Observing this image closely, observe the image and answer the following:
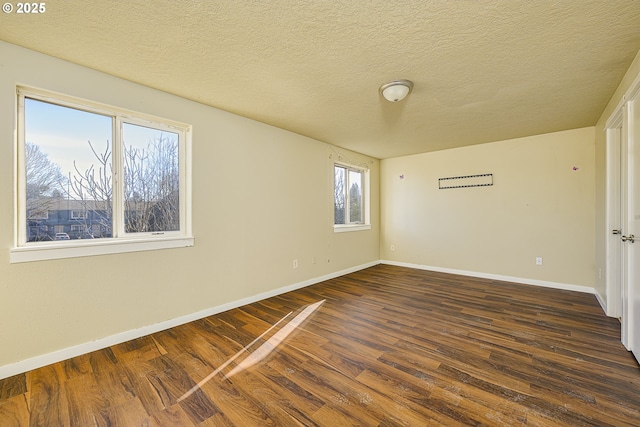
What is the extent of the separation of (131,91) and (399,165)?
15.3 feet

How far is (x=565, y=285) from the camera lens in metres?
3.91

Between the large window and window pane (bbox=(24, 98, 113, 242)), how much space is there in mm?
3275

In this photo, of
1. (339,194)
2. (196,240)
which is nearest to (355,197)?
(339,194)

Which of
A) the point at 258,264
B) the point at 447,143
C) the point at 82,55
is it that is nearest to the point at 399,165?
the point at 447,143

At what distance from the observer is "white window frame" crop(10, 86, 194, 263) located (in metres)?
1.98

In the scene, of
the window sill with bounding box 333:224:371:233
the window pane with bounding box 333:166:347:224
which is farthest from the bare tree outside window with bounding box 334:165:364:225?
the window sill with bounding box 333:224:371:233

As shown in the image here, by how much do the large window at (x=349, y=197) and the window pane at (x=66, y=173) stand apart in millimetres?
3275

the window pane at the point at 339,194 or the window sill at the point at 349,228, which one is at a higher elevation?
the window pane at the point at 339,194

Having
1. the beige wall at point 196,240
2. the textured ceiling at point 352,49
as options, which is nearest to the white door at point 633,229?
the textured ceiling at point 352,49

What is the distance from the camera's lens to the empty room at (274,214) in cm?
163

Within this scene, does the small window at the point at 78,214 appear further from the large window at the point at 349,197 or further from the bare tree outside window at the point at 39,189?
the large window at the point at 349,197

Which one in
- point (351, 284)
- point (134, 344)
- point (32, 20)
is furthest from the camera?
point (351, 284)

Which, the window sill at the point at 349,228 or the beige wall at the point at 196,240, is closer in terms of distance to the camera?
the beige wall at the point at 196,240

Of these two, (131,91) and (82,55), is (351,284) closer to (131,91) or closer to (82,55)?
(131,91)
